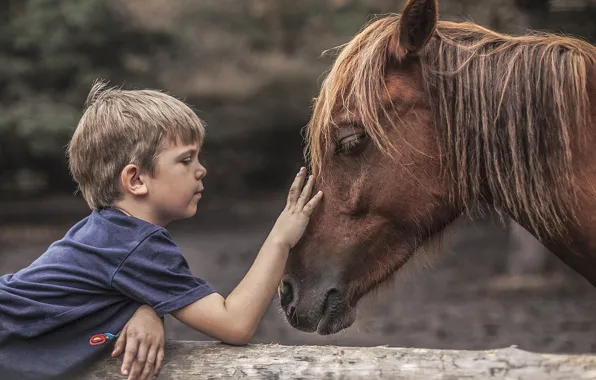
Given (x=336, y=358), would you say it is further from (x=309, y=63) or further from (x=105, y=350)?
(x=309, y=63)

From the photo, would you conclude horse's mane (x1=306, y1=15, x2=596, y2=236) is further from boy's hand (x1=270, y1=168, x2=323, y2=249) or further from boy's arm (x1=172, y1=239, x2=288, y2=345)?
boy's arm (x1=172, y1=239, x2=288, y2=345)

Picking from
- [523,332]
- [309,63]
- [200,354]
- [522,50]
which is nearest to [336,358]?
[200,354]

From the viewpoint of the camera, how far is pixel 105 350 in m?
2.31

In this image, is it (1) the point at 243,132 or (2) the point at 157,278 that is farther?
(1) the point at 243,132

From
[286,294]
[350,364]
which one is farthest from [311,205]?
[350,364]

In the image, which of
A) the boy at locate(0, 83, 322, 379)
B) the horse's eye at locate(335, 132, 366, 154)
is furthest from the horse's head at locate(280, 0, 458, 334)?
the boy at locate(0, 83, 322, 379)

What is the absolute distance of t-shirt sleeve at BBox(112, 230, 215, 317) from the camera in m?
2.19

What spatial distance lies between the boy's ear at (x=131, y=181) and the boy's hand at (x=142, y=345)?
14.2 inches

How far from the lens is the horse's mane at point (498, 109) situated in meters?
2.43

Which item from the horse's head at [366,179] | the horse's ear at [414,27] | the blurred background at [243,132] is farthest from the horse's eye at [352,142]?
the blurred background at [243,132]

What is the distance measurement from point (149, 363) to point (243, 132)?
1340cm

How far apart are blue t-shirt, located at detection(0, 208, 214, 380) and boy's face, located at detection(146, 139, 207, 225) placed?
115 mm

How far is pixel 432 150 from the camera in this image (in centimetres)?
258

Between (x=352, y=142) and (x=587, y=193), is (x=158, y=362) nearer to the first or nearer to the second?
(x=352, y=142)
